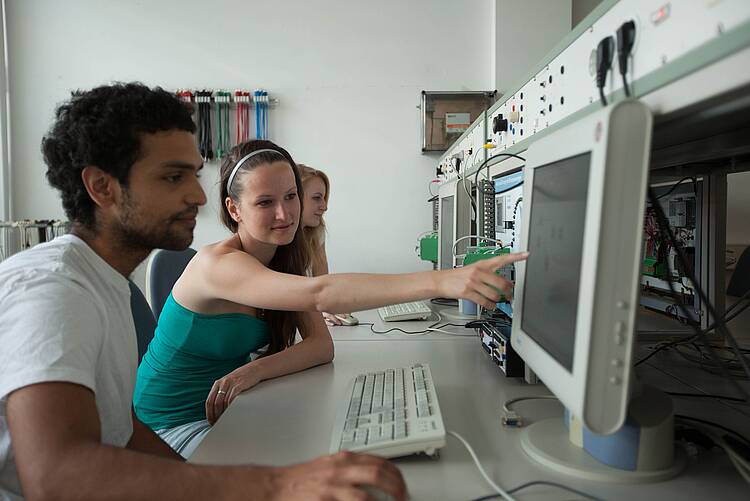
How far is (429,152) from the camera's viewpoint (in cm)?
390

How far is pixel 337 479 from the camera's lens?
621 mm

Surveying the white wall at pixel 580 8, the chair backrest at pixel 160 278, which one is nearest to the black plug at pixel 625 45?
the chair backrest at pixel 160 278

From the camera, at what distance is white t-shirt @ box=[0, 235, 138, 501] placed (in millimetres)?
675

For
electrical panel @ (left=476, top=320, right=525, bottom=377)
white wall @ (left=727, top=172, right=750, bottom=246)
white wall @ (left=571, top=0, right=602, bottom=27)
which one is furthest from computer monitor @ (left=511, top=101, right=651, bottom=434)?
white wall @ (left=571, top=0, right=602, bottom=27)

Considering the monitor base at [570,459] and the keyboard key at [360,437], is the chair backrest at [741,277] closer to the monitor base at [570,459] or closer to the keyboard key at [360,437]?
the monitor base at [570,459]

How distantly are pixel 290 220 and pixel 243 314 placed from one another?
299mm

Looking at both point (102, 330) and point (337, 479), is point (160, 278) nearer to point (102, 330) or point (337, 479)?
point (102, 330)

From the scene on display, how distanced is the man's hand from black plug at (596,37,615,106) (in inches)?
25.0

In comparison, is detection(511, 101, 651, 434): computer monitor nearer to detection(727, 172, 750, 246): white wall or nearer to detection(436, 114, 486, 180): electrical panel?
detection(436, 114, 486, 180): electrical panel

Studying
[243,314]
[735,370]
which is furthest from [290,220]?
[735,370]

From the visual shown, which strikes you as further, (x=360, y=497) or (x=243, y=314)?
(x=243, y=314)

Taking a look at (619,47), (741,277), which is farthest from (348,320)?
(619,47)

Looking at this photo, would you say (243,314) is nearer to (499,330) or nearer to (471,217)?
(499,330)

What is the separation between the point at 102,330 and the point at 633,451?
0.81 metres
